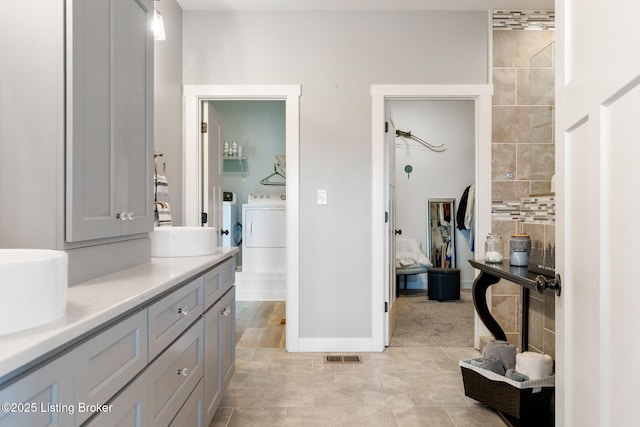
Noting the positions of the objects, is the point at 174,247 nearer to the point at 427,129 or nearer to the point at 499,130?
the point at 499,130

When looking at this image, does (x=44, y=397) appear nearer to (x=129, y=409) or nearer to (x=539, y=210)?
(x=129, y=409)

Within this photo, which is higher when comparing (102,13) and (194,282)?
(102,13)

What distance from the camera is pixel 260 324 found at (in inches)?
149

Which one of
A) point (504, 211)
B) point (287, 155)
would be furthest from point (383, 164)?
point (504, 211)

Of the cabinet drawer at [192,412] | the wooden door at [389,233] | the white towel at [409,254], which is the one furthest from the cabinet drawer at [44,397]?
the white towel at [409,254]

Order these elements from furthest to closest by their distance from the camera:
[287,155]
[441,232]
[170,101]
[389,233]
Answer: [441,232] → [389,233] → [287,155] → [170,101]

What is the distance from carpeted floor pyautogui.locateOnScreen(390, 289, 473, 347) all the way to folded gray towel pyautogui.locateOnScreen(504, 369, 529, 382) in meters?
1.24

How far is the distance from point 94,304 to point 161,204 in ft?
4.80

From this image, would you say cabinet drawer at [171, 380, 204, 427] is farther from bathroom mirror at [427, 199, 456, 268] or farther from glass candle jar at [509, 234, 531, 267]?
bathroom mirror at [427, 199, 456, 268]

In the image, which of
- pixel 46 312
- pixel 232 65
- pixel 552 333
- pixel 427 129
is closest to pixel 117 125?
pixel 46 312

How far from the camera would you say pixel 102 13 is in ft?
4.50

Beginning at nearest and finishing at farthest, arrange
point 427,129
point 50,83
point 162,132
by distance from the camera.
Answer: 1. point 50,83
2. point 162,132
3. point 427,129

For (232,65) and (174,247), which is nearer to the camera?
(174,247)

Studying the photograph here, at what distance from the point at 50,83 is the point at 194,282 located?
33.1 inches
